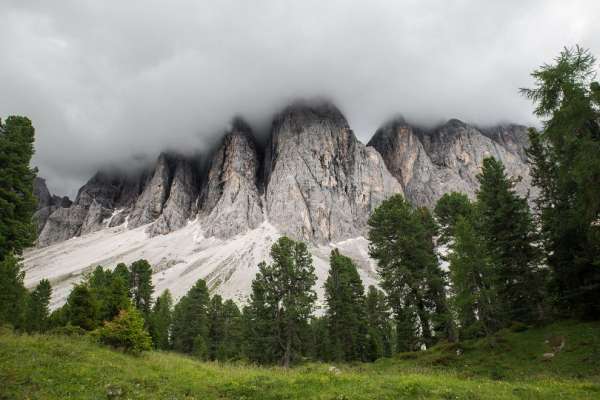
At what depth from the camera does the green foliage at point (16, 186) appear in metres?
21.5

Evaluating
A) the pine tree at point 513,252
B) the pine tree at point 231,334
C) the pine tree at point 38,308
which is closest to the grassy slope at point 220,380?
the pine tree at point 513,252

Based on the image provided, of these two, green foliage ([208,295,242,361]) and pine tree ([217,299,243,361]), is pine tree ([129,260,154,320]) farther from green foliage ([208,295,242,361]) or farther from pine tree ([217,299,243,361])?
pine tree ([217,299,243,361])

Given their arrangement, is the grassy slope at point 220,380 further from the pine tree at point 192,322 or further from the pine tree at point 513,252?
the pine tree at point 192,322

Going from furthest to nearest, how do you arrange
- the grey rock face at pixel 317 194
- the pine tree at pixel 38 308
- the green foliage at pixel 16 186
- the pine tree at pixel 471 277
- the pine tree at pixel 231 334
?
1. the grey rock face at pixel 317 194
2. the pine tree at pixel 231 334
3. the pine tree at pixel 38 308
4. the pine tree at pixel 471 277
5. the green foliage at pixel 16 186

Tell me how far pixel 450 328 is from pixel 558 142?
16.1m

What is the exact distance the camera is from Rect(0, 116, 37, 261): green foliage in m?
21.5

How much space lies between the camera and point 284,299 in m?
33.1

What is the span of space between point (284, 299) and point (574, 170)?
2477cm

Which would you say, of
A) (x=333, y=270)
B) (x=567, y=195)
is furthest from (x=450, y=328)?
(x=333, y=270)

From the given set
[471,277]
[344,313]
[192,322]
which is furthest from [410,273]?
[192,322]

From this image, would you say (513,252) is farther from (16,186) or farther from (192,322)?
(192,322)

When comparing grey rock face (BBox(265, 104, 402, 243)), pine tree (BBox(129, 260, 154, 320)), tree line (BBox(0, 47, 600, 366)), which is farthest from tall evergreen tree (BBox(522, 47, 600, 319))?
grey rock face (BBox(265, 104, 402, 243))

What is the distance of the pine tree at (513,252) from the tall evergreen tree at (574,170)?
1435 mm

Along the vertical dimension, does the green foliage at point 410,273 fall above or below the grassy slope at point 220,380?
above
